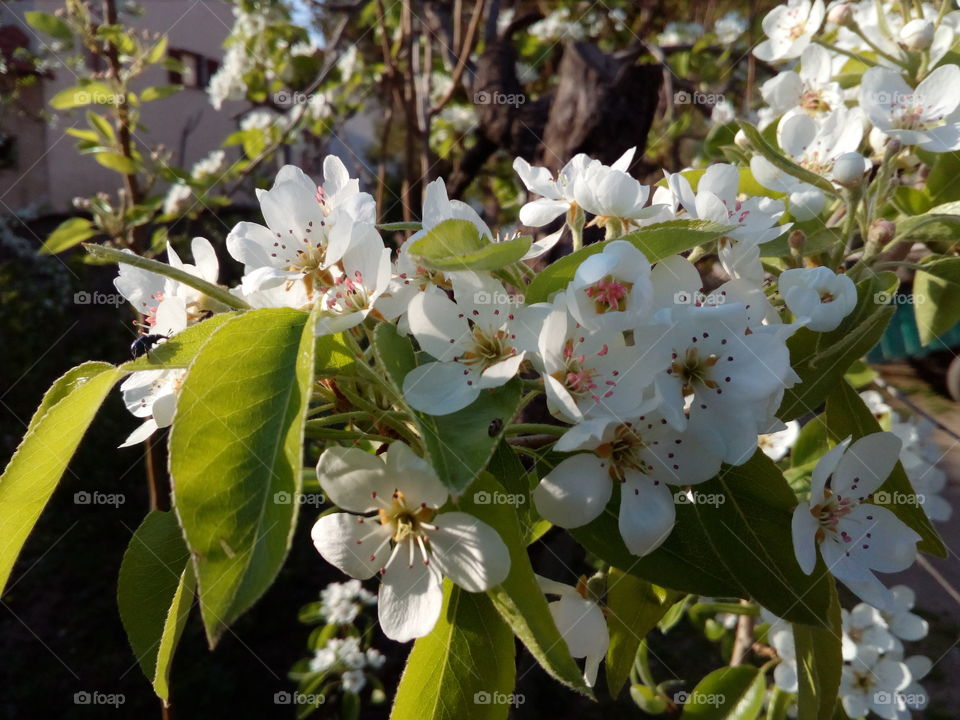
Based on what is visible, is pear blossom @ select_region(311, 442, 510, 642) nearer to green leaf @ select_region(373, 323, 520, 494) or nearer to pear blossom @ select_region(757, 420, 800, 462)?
green leaf @ select_region(373, 323, 520, 494)

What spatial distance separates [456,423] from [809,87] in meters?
1.06

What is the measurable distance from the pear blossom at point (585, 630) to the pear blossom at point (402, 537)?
0.59ft

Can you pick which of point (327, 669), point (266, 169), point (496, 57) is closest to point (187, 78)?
point (266, 169)

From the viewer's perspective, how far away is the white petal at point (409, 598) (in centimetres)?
59

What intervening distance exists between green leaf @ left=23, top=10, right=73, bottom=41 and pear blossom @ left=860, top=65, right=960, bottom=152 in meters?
2.13

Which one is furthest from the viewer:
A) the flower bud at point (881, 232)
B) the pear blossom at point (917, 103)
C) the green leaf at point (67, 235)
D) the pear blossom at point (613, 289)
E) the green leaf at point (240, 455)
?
the green leaf at point (67, 235)

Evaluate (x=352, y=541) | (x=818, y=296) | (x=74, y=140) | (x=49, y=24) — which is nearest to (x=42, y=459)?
(x=352, y=541)

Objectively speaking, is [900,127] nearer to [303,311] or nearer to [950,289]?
[950,289]

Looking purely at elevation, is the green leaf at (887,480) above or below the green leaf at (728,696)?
above

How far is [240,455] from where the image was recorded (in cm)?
49

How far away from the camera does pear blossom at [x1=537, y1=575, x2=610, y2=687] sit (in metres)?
0.73

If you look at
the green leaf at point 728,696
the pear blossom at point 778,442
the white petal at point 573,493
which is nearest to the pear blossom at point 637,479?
the white petal at point 573,493

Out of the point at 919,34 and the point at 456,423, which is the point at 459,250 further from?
the point at 919,34

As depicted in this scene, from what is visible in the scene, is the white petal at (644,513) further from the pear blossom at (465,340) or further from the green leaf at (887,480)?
the green leaf at (887,480)
